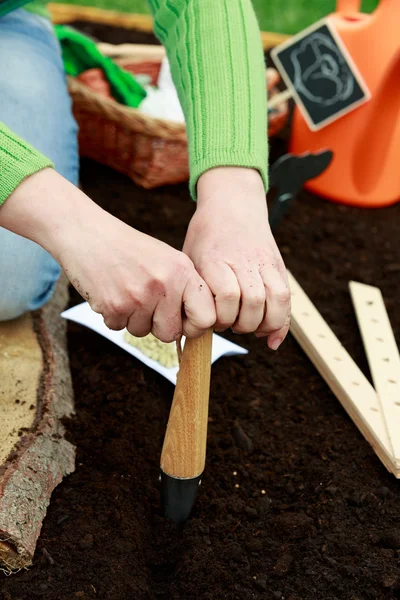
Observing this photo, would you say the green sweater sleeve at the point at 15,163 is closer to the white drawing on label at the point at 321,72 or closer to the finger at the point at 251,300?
the finger at the point at 251,300

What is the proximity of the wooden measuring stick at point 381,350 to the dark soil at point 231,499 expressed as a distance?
0.16 ft

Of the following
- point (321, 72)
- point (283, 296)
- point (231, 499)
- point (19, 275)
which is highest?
point (283, 296)

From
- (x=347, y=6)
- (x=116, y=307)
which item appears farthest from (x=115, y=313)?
(x=347, y=6)

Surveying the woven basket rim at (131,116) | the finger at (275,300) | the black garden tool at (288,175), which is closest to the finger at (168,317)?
the finger at (275,300)

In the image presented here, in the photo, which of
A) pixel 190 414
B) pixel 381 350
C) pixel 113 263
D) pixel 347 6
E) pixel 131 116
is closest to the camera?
pixel 113 263

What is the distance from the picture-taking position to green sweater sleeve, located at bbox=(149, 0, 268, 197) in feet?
3.32

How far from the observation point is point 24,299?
1226 millimetres

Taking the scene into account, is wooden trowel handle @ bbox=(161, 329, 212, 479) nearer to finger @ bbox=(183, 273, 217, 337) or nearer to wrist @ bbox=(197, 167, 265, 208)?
finger @ bbox=(183, 273, 217, 337)

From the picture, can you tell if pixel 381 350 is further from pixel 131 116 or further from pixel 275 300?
pixel 131 116

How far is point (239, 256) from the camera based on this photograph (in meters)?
0.87

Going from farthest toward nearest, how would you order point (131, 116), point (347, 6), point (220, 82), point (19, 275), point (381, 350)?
point (347, 6)
point (131, 116)
point (381, 350)
point (19, 275)
point (220, 82)

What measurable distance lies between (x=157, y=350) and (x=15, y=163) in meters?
0.57

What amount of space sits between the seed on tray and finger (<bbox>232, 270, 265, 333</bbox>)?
0.45 m

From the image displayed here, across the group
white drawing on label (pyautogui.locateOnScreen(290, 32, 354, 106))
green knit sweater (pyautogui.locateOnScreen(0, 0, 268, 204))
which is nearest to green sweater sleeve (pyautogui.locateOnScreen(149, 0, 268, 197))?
green knit sweater (pyautogui.locateOnScreen(0, 0, 268, 204))
